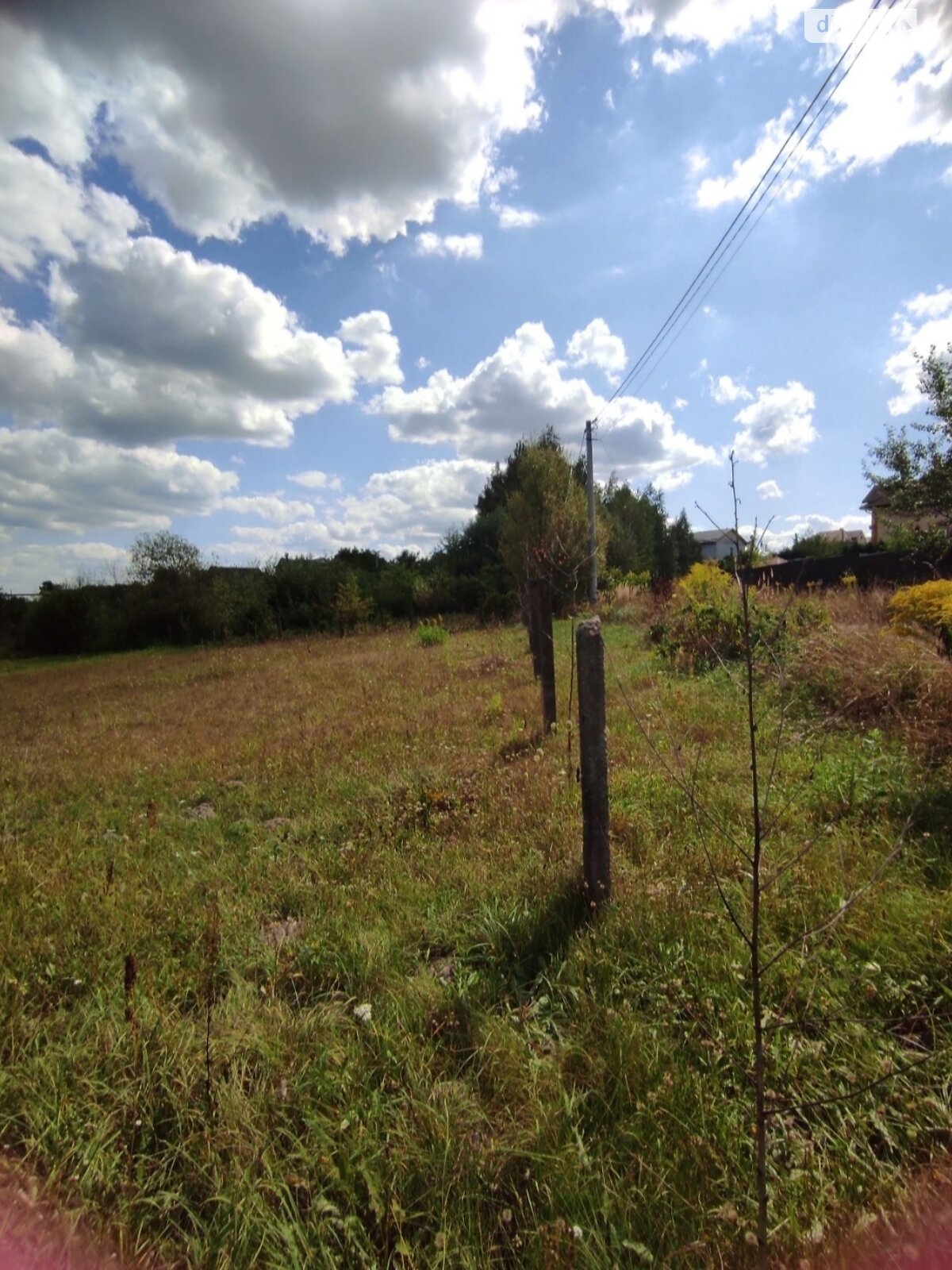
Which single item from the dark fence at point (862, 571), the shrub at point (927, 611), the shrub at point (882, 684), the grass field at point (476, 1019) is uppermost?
the dark fence at point (862, 571)

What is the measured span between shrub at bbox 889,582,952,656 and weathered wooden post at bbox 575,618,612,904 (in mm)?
4417

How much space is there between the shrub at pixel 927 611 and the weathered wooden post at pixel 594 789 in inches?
174

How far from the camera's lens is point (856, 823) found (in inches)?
115

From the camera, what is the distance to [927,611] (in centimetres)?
562

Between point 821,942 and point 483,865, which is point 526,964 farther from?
point 821,942

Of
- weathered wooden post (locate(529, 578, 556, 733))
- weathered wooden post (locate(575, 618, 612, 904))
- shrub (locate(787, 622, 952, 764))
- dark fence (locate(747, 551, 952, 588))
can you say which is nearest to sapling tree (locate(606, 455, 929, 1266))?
weathered wooden post (locate(575, 618, 612, 904))

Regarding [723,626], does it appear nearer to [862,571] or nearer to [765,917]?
[765,917]

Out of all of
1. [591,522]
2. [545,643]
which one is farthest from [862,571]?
[545,643]

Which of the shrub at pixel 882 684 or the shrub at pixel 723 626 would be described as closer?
the shrub at pixel 882 684

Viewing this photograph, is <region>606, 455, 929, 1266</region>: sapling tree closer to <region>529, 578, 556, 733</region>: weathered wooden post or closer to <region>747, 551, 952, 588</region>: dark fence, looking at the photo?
<region>529, 578, 556, 733</region>: weathered wooden post

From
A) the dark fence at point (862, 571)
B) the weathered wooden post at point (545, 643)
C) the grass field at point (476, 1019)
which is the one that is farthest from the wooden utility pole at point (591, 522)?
the grass field at point (476, 1019)

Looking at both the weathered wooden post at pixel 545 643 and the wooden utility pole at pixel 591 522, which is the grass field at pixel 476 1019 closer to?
the weathered wooden post at pixel 545 643

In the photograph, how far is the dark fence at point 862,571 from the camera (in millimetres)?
10879

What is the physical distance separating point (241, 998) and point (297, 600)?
78.5 feet
